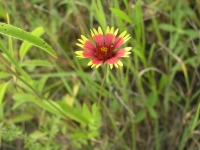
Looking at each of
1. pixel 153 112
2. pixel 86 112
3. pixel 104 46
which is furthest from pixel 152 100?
pixel 104 46

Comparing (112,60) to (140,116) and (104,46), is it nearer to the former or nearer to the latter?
(104,46)

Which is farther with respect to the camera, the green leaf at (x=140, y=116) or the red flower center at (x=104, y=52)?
the green leaf at (x=140, y=116)

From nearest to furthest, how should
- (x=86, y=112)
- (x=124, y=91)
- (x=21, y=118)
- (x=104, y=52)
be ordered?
(x=104, y=52)
(x=86, y=112)
(x=124, y=91)
(x=21, y=118)

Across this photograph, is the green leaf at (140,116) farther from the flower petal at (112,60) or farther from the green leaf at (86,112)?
the flower petal at (112,60)

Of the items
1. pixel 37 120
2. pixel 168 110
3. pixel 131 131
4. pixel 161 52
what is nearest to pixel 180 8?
pixel 161 52

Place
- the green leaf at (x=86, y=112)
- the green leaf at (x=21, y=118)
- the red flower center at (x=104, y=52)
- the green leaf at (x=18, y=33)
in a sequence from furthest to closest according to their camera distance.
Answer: the green leaf at (x=21, y=118)
the green leaf at (x=86, y=112)
the red flower center at (x=104, y=52)
the green leaf at (x=18, y=33)

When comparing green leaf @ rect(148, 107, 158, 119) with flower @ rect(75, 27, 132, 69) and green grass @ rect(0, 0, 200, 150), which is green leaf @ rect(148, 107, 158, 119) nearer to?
green grass @ rect(0, 0, 200, 150)

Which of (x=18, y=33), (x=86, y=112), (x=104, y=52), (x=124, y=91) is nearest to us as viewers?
(x=18, y=33)

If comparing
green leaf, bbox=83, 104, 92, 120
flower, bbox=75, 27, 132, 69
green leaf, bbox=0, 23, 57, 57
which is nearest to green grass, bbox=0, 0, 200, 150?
green leaf, bbox=83, 104, 92, 120

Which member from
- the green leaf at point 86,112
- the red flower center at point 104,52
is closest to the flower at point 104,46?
the red flower center at point 104,52

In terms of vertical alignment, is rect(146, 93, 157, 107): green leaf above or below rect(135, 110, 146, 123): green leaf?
above
